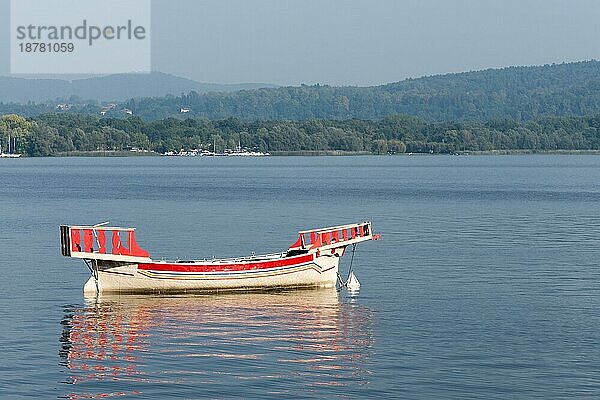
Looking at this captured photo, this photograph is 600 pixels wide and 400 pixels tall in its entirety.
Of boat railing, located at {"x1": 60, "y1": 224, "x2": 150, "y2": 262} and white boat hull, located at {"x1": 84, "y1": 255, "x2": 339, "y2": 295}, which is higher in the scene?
boat railing, located at {"x1": 60, "y1": 224, "x2": 150, "y2": 262}

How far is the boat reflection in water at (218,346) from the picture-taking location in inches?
1147

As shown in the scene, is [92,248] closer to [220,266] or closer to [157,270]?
[157,270]

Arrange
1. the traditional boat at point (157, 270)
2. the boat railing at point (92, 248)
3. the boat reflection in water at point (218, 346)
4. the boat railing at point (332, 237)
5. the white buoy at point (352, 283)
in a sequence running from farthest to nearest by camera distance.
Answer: the white buoy at point (352, 283) → the boat railing at point (332, 237) → the traditional boat at point (157, 270) → the boat railing at point (92, 248) → the boat reflection in water at point (218, 346)

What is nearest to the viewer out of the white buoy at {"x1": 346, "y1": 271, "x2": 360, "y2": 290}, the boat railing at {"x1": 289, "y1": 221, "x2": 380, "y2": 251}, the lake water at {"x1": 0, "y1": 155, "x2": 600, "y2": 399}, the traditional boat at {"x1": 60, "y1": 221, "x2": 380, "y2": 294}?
Result: the lake water at {"x1": 0, "y1": 155, "x2": 600, "y2": 399}

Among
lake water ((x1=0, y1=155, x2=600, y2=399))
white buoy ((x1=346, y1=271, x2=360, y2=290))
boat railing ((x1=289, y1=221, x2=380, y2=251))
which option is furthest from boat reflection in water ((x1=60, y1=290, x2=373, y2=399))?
white buoy ((x1=346, y1=271, x2=360, y2=290))

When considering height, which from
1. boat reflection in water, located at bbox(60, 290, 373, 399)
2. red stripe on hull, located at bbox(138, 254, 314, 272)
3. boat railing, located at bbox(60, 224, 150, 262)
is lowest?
boat reflection in water, located at bbox(60, 290, 373, 399)

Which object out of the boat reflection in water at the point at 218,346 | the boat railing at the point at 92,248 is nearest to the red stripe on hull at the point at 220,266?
the boat railing at the point at 92,248

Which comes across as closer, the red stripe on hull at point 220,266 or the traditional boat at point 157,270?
the traditional boat at point 157,270

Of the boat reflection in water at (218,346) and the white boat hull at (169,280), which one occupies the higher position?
the white boat hull at (169,280)

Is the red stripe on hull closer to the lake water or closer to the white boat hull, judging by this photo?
the white boat hull

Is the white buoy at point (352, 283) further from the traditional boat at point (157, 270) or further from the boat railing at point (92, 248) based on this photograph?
the boat railing at point (92, 248)

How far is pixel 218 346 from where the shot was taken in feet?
110

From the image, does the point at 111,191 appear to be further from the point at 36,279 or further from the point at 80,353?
the point at 80,353

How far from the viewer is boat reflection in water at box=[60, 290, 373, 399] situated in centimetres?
2912
